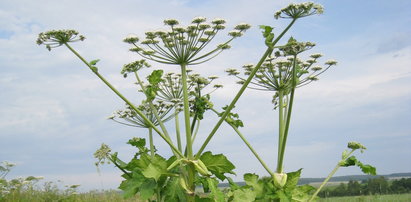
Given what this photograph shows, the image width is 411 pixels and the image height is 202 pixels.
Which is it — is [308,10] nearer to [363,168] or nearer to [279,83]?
[279,83]

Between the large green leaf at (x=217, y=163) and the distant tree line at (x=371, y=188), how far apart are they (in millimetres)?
6754

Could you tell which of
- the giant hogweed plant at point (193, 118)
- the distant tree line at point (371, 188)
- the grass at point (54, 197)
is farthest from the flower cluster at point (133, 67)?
the distant tree line at point (371, 188)

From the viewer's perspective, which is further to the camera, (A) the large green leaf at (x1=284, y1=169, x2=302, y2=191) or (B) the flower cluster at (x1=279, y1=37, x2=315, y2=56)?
(A) the large green leaf at (x1=284, y1=169, x2=302, y2=191)

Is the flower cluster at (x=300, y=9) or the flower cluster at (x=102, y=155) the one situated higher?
the flower cluster at (x=300, y=9)

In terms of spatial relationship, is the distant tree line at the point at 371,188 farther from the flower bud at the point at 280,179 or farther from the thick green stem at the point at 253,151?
the flower bud at the point at 280,179

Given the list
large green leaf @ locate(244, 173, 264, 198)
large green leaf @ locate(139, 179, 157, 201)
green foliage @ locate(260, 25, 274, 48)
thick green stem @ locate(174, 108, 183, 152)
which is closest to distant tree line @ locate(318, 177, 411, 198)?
large green leaf @ locate(244, 173, 264, 198)

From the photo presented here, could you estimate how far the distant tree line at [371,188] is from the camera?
45.6ft

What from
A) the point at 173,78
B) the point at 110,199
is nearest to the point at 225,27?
the point at 173,78

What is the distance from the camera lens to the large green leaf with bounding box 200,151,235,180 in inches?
265

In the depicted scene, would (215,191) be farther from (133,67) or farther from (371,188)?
(371,188)

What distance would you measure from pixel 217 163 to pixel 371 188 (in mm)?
9334

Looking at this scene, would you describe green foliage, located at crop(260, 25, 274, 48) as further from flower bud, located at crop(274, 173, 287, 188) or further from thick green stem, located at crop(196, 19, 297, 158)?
flower bud, located at crop(274, 173, 287, 188)

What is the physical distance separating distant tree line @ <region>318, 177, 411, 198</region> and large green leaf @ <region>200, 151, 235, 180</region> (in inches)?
266

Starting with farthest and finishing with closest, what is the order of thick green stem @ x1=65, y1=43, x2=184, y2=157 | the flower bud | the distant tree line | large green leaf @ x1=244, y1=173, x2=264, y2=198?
1. the distant tree line
2. large green leaf @ x1=244, y1=173, x2=264, y2=198
3. the flower bud
4. thick green stem @ x1=65, y1=43, x2=184, y2=157
